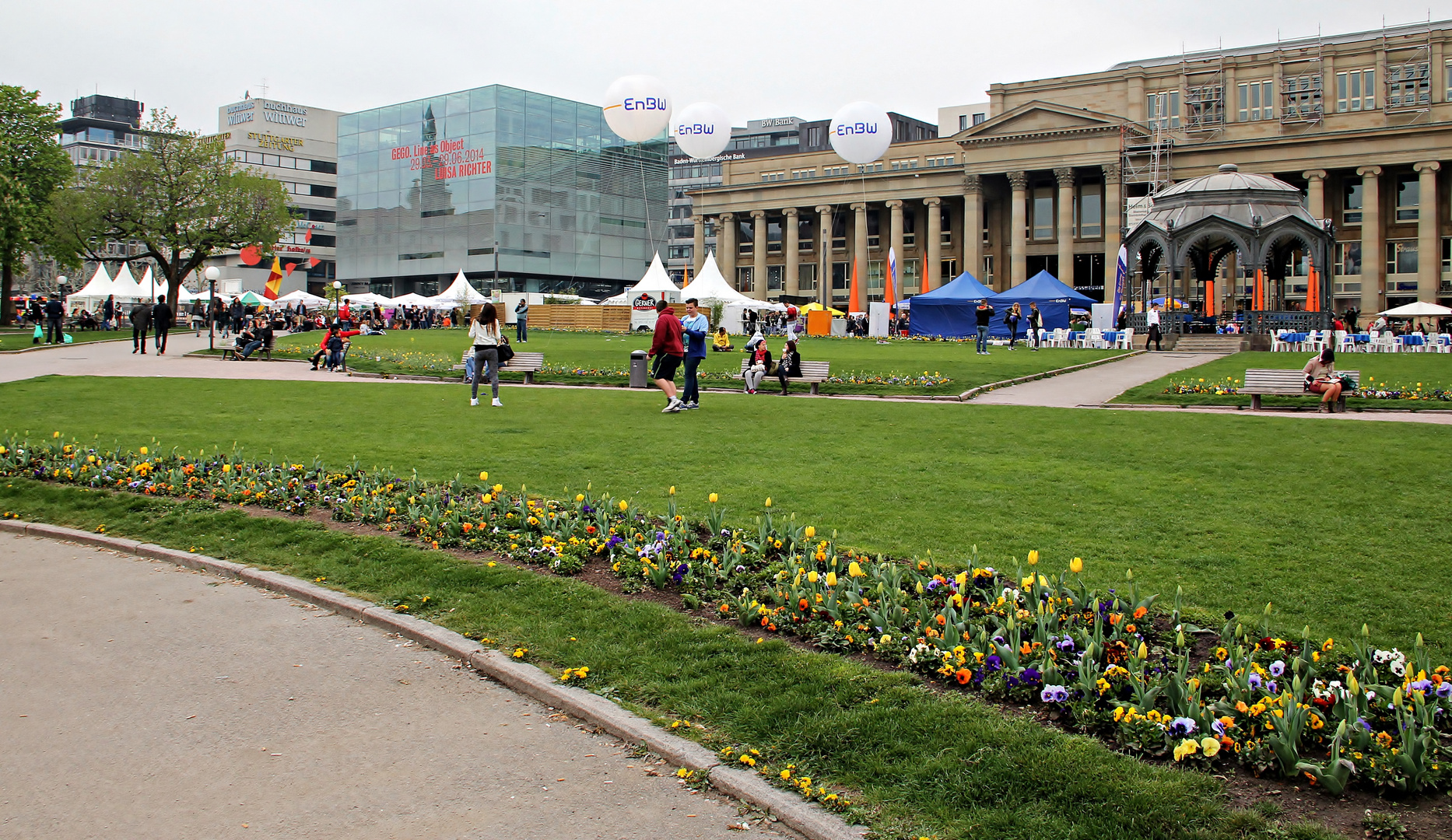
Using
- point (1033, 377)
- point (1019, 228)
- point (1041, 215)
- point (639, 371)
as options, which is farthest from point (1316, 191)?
point (639, 371)

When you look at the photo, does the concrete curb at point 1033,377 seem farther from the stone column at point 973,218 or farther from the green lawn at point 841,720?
the stone column at point 973,218

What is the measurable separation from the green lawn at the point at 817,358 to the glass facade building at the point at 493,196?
44.2 meters

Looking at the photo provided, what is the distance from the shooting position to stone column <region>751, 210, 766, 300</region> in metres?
95.4

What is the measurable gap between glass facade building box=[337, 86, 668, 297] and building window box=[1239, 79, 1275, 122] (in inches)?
1636

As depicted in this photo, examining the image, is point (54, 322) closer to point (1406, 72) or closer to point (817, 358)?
point (817, 358)

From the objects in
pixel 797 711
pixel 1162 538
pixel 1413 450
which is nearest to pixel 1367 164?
pixel 1413 450

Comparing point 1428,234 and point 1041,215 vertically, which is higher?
point 1041,215

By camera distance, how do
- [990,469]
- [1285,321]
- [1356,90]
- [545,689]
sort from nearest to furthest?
[545,689]
[990,469]
[1285,321]
[1356,90]

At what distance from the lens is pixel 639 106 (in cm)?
3238

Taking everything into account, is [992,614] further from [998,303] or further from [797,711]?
[998,303]

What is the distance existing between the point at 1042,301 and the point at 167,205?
44951 millimetres

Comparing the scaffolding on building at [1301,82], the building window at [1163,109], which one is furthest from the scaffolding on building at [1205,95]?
the scaffolding on building at [1301,82]

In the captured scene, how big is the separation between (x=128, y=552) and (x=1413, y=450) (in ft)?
43.9

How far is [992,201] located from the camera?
278 feet
